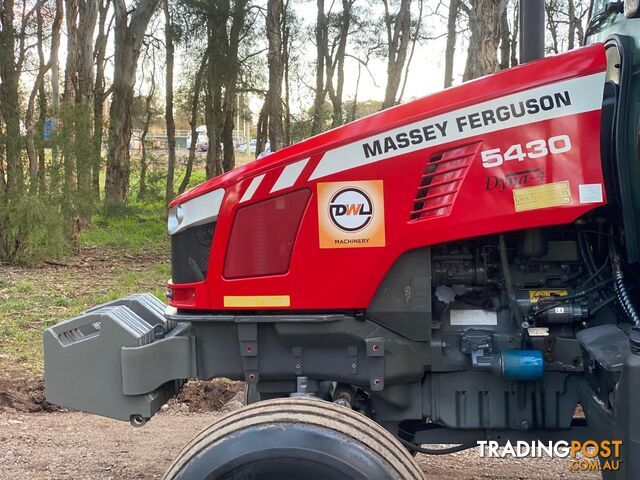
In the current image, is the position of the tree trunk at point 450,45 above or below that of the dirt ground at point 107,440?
above

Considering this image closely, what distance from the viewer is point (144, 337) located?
323cm

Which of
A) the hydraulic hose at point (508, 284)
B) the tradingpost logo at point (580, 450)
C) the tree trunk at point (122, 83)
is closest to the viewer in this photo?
the tradingpost logo at point (580, 450)

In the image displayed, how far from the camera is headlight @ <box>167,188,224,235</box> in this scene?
10.2ft

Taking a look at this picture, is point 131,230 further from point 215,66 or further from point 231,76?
point 231,76

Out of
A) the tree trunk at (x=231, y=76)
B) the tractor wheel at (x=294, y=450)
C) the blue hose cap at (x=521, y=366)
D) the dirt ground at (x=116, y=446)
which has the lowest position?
the dirt ground at (x=116, y=446)

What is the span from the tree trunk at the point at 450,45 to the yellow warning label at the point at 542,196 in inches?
975

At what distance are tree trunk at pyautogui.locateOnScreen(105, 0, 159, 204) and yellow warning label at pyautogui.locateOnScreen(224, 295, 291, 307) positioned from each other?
14.4 meters

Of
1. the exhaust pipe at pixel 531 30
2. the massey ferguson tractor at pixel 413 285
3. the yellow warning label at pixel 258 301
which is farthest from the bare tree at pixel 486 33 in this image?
the yellow warning label at pixel 258 301

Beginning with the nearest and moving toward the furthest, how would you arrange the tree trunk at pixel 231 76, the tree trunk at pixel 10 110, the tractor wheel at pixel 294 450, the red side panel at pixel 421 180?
the tractor wheel at pixel 294 450, the red side panel at pixel 421 180, the tree trunk at pixel 10 110, the tree trunk at pixel 231 76

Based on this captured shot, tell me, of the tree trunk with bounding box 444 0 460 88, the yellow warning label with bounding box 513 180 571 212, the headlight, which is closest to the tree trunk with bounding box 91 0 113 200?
the headlight

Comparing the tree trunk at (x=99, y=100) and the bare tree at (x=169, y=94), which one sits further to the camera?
the bare tree at (x=169, y=94)

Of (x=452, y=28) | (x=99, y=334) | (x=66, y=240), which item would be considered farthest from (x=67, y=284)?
(x=452, y=28)

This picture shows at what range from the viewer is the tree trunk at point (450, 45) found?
26742 millimetres

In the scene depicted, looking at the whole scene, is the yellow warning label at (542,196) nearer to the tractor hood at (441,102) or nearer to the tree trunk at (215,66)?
the tractor hood at (441,102)
